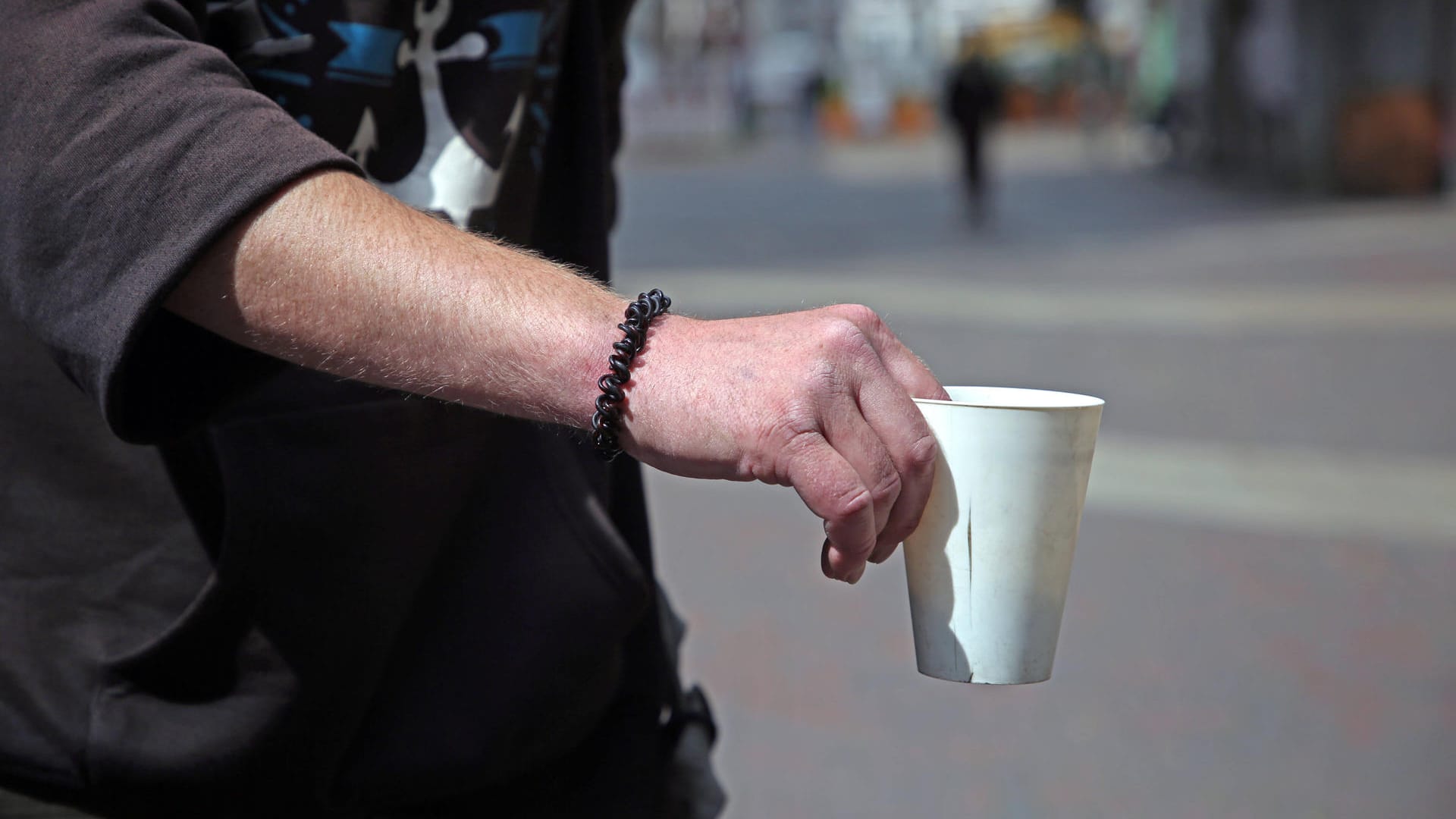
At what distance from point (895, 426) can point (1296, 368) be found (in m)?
6.98

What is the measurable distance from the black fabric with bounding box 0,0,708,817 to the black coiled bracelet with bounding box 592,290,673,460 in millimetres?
228

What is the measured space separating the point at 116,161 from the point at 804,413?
1.56 feet

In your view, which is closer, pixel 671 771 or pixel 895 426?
pixel 895 426

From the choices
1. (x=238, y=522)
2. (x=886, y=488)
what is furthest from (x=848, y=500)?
(x=238, y=522)

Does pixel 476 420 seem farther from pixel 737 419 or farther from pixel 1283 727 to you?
pixel 1283 727

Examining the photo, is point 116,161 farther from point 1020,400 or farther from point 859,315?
point 1020,400

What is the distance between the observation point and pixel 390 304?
101 cm

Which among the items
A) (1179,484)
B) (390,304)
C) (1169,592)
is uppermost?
(390,304)

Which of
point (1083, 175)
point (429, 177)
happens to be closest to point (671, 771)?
point (429, 177)

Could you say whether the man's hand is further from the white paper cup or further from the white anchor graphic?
the white anchor graphic

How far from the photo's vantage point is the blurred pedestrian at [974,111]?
53.9ft

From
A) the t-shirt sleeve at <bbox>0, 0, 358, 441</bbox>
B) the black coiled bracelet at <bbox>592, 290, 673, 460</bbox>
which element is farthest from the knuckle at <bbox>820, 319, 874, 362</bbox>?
the t-shirt sleeve at <bbox>0, 0, 358, 441</bbox>

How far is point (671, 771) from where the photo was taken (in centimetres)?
152

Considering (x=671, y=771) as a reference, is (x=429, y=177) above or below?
above
